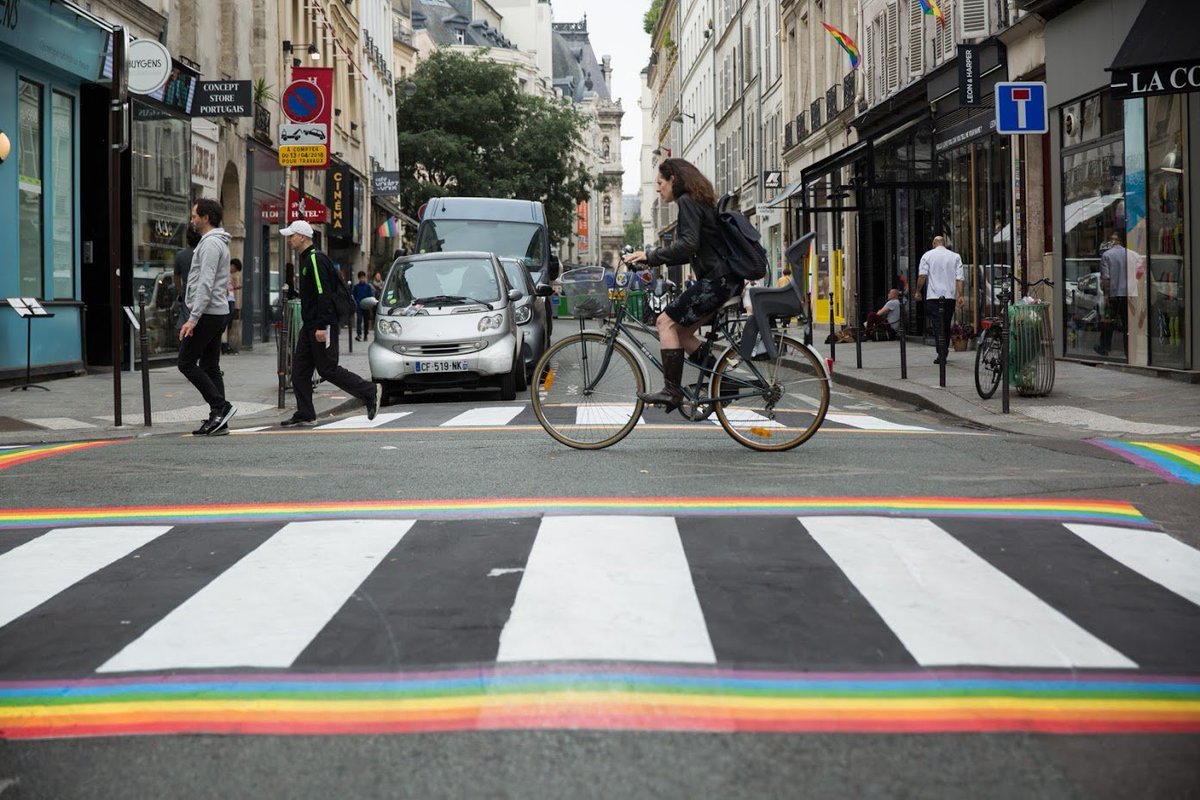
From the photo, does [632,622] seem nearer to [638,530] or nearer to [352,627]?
[352,627]

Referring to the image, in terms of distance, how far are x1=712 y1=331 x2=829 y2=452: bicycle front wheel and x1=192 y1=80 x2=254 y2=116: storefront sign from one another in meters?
13.9

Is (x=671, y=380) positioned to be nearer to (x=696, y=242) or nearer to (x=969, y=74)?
(x=696, y=242)

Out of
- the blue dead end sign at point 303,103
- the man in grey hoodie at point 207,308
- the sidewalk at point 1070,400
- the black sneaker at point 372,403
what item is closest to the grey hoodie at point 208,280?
the man in grey hoodie at point 207,308

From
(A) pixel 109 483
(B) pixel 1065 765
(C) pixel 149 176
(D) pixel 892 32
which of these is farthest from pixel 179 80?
(B) pixel 1065 765

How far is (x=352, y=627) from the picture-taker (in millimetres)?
4805

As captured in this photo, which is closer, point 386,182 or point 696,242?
point 696,242

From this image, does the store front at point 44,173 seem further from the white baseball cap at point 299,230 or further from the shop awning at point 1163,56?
the shop awning at point 1163,56

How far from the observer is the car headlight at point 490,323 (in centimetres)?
1616

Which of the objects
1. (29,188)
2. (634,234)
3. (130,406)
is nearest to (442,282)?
(130,406)

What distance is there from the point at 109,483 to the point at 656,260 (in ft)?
11.1

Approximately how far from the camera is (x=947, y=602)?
5.09 meters

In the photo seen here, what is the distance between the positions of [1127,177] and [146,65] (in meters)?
10.6

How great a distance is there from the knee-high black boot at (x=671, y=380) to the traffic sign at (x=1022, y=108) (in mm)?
6030

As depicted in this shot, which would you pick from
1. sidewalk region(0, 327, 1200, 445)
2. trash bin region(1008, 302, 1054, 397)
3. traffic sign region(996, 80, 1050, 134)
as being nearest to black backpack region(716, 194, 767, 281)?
sidewalk region(0, 327, 1200, 445)
